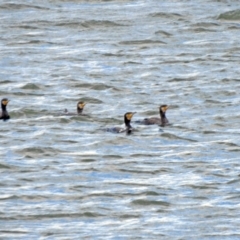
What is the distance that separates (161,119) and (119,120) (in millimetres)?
785

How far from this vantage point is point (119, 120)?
25.5m

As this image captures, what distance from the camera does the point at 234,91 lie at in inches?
1100

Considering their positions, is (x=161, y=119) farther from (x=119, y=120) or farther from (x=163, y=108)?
(x=119, y=120)

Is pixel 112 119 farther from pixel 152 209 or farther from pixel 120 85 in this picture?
pixel 152 209

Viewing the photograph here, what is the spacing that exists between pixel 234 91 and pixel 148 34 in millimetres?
5291

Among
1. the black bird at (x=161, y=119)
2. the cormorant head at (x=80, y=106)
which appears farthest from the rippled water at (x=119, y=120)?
the cormorant head at (x=80, y=106)

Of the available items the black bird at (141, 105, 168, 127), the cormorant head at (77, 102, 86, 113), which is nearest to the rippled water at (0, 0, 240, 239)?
the black bird at (141, 105, 168, 127)

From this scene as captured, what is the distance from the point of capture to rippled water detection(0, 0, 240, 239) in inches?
745

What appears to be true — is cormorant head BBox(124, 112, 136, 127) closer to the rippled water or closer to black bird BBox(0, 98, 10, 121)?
the rippled water

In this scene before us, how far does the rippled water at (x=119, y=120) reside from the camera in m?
18.9

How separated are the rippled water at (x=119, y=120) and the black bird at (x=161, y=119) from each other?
0.61ft

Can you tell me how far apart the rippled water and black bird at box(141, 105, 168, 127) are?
0.61 ft

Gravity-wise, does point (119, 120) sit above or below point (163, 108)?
below

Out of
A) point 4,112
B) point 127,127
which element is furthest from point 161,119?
point 4,112
